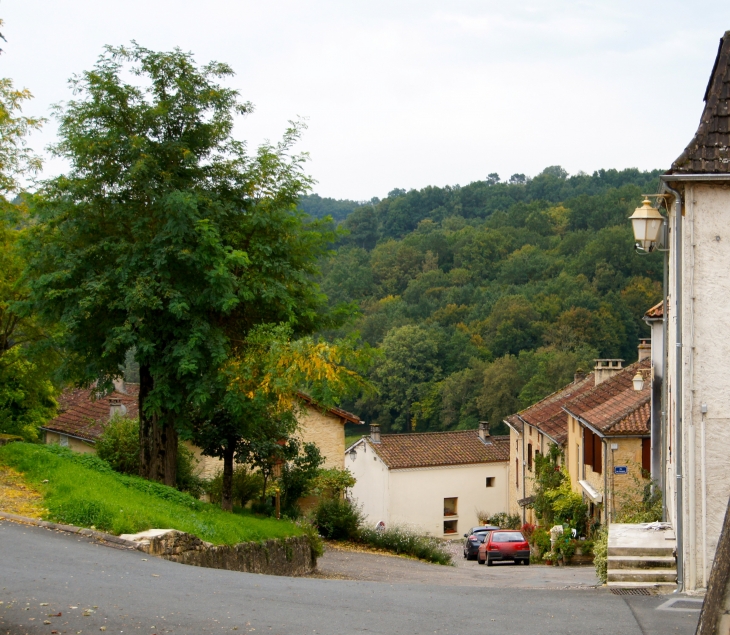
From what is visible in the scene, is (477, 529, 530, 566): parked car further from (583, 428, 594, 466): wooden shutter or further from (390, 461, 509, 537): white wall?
(390, 461, 509, 537): white wall

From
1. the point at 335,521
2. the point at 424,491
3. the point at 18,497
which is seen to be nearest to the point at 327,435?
the point at 335,521

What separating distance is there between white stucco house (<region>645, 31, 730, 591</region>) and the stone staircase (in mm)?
569

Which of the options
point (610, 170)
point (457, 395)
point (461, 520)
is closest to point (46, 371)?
point (461, 520)

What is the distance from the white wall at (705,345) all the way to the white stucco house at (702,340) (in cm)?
1

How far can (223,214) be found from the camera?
65.5 feet

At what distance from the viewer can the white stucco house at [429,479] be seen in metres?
46.1

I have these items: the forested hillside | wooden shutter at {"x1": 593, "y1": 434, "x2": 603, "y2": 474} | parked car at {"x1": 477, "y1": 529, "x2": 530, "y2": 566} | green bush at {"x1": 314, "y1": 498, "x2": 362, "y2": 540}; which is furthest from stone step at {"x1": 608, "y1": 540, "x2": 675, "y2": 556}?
the forested hillside

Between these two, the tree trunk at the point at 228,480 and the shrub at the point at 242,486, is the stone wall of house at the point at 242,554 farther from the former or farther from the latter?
the shrub at the point at 242,486

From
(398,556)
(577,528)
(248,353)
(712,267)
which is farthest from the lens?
(577,528)

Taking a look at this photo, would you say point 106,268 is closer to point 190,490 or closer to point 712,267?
point 190,490

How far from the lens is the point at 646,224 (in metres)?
11.6

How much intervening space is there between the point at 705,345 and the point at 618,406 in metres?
18.1

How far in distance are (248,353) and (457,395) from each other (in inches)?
2475

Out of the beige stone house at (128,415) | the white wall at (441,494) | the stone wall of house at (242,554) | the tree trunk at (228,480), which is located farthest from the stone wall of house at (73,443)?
the white wall at (441,494)
